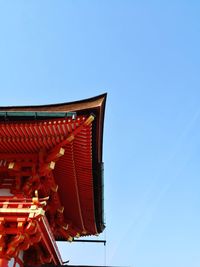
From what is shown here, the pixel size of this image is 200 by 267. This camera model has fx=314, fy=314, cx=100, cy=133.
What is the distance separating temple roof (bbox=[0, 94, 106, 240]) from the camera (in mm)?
8312

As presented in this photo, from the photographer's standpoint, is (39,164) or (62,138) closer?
(62,138)

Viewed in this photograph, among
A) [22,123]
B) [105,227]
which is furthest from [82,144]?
[105,227]

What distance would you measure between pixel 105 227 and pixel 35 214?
8434 millimetres

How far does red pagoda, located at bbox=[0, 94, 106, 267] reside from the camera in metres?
7.75

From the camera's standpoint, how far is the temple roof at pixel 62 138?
Answer: 27.3 ft

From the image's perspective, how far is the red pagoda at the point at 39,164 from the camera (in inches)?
305

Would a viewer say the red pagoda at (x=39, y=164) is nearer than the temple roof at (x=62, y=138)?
Yes

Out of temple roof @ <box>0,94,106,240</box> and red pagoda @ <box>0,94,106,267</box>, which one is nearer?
red pagoda @ <box>0,94,106,267</box>

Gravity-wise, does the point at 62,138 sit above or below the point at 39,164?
above

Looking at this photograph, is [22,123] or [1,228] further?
[22,123]

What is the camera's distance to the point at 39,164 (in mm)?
9195

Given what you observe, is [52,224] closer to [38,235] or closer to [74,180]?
[74,180]

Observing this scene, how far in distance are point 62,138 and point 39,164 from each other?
114 centimetres

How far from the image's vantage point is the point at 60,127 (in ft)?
27.4
